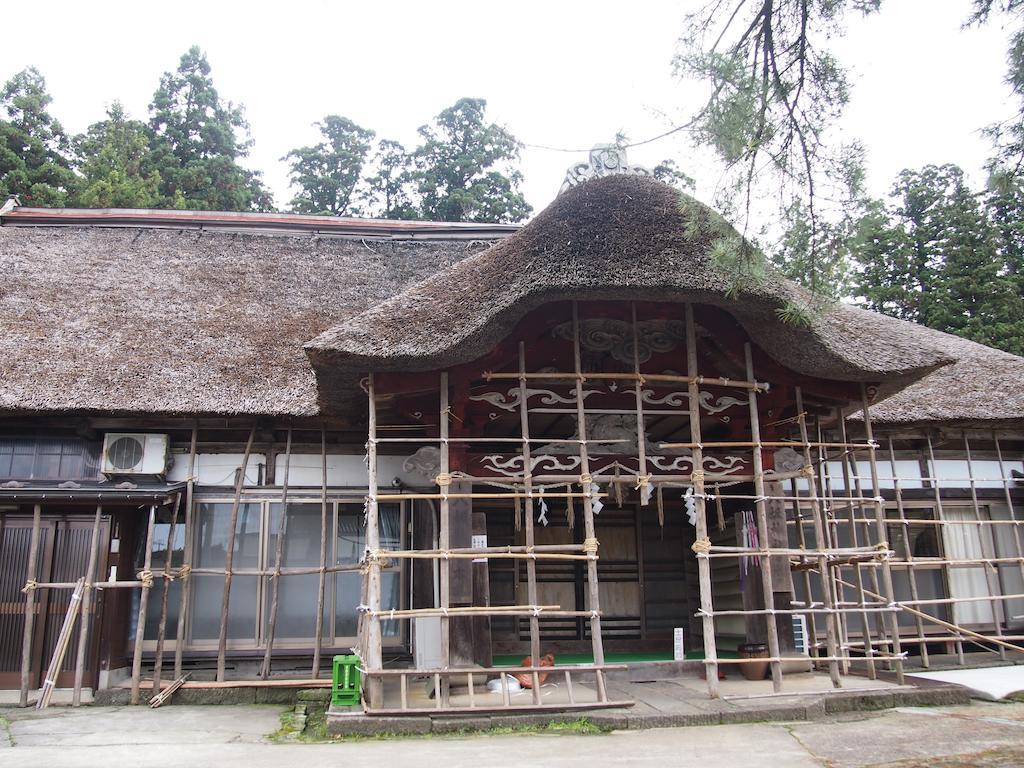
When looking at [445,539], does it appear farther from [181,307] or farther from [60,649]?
[181,307]

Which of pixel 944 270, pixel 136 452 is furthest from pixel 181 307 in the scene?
pixel 944 270

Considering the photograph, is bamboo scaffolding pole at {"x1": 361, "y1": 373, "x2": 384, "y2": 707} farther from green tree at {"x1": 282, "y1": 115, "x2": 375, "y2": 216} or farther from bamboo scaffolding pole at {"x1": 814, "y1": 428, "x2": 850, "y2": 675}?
green tree at {"x1": 282, "y1": 115, "x2": 375, "y2": 216}

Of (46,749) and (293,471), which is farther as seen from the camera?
(293,471)

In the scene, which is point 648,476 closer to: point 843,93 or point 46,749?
point 843,93

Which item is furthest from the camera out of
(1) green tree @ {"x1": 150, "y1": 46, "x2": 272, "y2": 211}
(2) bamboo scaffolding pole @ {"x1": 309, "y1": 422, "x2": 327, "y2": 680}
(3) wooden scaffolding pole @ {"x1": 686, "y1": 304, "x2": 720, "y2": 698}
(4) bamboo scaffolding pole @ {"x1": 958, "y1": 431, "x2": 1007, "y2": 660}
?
(1) green tree @ {"x1": 150, "y1": 46, "x2": 272, "y2": 211}

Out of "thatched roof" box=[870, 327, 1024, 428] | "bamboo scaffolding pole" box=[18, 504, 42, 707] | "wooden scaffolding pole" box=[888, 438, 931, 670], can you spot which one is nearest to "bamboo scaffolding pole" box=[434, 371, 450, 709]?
"bamboo scaffolding pole" box=[18, 504, 42, 707]

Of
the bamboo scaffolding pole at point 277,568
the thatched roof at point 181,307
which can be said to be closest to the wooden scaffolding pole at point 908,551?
the thatched roof at point 181,307

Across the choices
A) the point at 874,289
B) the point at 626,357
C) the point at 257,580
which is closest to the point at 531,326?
the point at 626,357

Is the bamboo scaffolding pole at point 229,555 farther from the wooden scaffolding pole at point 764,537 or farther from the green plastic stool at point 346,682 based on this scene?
the wooden scaffolding pole at point 764,537

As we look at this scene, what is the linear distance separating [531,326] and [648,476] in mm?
1672

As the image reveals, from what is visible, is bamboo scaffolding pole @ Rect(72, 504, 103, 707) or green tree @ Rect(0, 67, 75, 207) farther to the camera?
green tree @ Rect(0, 67, 75, 207)

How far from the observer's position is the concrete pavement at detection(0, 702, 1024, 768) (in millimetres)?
5238

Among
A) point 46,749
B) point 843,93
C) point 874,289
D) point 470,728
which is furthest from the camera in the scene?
point 874,289

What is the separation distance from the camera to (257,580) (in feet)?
29.0
